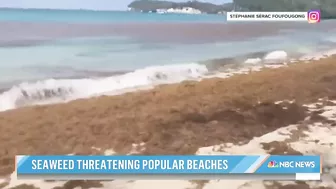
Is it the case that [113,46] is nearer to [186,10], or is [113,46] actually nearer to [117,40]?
[117,40]

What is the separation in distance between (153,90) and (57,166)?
0.45 metres

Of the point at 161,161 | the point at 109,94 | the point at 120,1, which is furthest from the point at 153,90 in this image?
the point at 120,1

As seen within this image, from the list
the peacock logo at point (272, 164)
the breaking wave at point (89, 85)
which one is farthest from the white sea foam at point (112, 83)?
the peacock logo at point (272, 164)

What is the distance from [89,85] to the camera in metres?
1.34

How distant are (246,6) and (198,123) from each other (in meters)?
0.48

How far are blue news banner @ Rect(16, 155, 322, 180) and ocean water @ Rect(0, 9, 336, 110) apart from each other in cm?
24

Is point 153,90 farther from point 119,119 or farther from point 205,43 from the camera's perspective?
point 205,43

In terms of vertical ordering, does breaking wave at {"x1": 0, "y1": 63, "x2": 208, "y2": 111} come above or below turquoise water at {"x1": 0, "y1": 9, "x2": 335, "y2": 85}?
below

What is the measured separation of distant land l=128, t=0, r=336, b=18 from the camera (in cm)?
136

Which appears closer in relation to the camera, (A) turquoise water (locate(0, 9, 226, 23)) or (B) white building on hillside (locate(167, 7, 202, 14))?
(A) turquoise water (locate(0, 9, 226, 23))

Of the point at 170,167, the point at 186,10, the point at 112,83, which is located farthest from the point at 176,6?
the point at 170,167

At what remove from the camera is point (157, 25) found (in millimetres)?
1364

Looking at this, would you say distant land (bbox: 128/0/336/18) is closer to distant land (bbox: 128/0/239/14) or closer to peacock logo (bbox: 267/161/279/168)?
distant land (bbox: 128/0/239/14)

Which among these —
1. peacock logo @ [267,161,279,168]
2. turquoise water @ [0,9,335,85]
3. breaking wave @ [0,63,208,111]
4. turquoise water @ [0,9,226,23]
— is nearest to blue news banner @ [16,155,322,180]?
peacock logo @ [267,161,279,168]
